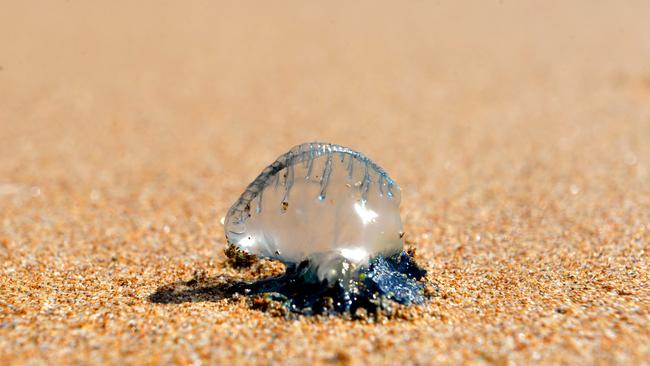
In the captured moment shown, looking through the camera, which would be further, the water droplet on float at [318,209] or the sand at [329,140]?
the water droplet on float at [318,209]

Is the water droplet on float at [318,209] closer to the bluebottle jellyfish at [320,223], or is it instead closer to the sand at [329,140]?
the bluebottle jellyfish at [320,223]

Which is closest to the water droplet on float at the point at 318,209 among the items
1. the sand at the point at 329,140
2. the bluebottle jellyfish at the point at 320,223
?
the bluebottle jellyfish at the point at 320,223

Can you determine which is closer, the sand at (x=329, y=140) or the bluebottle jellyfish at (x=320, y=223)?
the sand at (x=329, y=140)

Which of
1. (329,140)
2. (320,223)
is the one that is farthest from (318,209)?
(329,140)

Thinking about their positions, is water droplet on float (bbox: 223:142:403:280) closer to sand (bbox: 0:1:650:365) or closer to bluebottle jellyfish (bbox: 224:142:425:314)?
bluebottle jellyfish (bbox: 224:142:425:314)

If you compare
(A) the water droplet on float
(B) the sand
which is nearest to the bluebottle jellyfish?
(A) the water droplet on float

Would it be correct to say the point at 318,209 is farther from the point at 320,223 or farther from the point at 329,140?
the point at 329,140
